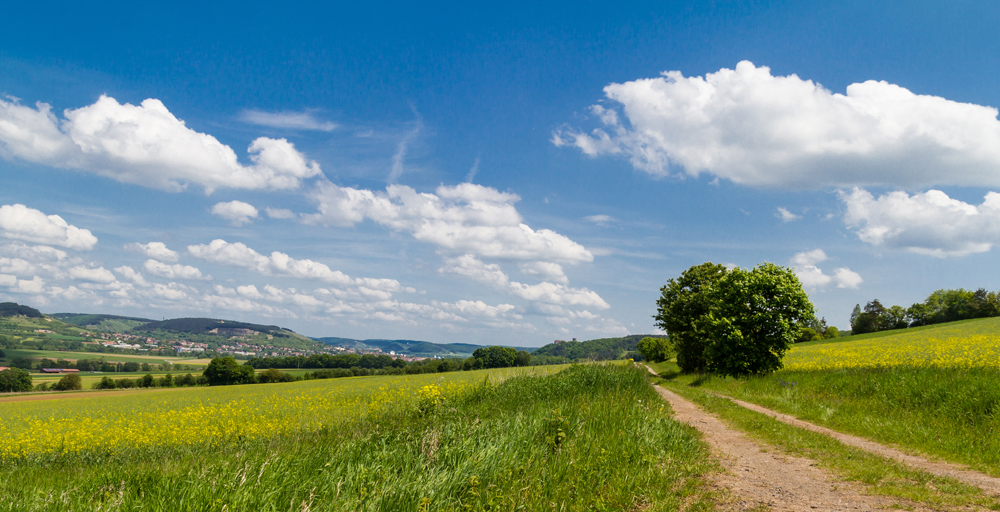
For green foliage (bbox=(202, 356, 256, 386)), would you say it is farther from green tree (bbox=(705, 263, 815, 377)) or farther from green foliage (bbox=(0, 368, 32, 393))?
green tree (bbox=(705, 263, 815, 377))

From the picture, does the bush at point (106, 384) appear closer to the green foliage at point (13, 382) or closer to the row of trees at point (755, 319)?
the green foliage at point (13, 382)

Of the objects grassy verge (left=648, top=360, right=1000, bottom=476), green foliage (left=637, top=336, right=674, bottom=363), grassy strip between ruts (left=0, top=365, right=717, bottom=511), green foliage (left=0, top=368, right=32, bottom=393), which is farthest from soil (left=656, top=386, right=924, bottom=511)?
A: green foliage (left=0, top=368, right=32, bottom=393)

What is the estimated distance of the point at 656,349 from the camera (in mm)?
80188

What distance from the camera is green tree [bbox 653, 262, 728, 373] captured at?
126 ft

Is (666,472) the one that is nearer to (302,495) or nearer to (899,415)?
(302,495)

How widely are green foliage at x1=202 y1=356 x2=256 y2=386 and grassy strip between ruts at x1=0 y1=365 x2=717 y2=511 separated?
3788 inches

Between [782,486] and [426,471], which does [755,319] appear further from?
[426,471]

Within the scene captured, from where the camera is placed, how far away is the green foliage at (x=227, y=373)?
288 feet

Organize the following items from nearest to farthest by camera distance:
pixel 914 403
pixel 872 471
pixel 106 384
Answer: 1. pixel 872 471
2. pixel 914 403
3. pixel 106 384

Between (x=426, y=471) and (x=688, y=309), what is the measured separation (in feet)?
124

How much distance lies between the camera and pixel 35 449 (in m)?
18.0

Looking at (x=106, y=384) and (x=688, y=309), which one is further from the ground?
(x=688, y=309)

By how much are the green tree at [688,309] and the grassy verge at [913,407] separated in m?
18.5

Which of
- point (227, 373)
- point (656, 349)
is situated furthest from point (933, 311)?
point (227, 373)
